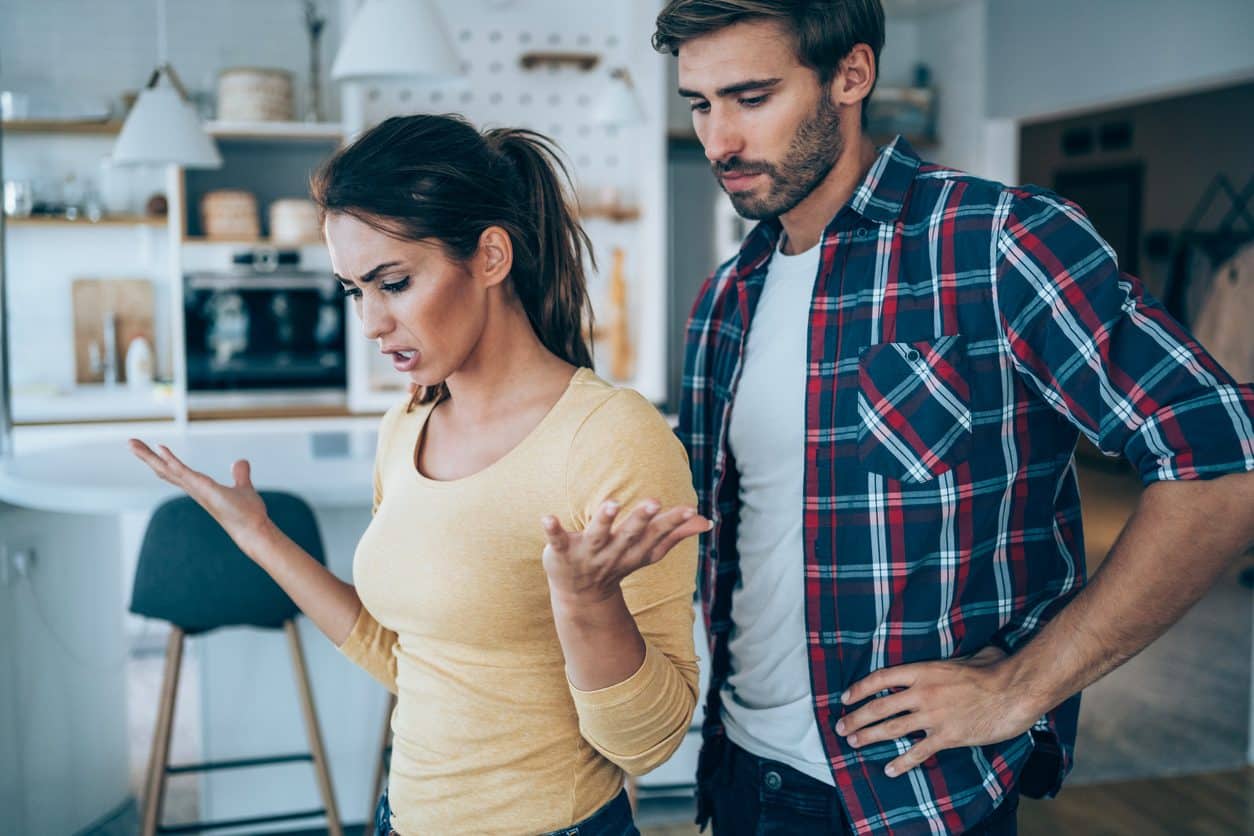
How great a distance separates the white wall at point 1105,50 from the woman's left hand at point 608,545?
3.62 m

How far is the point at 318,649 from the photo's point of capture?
114 inches

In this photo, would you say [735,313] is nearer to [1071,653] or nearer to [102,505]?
[1071,653]

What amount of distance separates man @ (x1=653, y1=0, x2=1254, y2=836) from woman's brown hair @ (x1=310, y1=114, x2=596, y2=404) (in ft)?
0.72

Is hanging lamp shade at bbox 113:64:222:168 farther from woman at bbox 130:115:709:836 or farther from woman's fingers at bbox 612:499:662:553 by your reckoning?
woman's fingers at bbox 612:499:662:553

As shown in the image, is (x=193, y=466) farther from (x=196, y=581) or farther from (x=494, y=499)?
(x=494, y=499)

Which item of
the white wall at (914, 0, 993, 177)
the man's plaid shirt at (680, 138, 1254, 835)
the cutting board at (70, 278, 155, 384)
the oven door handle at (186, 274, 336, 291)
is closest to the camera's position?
the man's plaid shirt at (680, 138, 1254, 835)

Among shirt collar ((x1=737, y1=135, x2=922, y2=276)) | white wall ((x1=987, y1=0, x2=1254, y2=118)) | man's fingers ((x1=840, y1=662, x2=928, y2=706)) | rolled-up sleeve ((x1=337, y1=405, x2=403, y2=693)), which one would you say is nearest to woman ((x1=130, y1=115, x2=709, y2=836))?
rolled-up sleeve ((x1=337, y1=405, x2=403, y2=693))

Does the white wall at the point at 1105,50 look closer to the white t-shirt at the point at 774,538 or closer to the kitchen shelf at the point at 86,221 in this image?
the white t-shirt at the point at 774,538

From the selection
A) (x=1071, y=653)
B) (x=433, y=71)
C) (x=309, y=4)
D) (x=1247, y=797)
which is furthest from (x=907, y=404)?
(x=309, y=4)

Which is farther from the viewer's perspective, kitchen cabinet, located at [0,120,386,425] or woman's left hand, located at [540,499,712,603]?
kitchen cabinet, located at [0,120,386,425]

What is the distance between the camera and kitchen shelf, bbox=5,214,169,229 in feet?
16.2

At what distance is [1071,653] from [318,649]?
2.12 metres

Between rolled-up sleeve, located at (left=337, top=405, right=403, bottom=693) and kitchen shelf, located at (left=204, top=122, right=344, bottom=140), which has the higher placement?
kitchen shelf, located at (left=204, top=122, right=344, bottom=140)

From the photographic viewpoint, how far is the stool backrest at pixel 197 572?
7.57 feet
